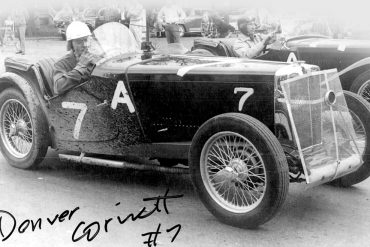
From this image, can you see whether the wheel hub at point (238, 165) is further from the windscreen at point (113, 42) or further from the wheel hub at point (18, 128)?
the wheel hub at point (18, 128)

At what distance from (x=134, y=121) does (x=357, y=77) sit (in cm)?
348

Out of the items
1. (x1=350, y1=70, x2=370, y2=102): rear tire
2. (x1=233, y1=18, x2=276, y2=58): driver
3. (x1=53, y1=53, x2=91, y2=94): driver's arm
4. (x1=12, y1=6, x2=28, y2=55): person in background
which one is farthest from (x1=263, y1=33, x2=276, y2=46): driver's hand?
(x1=12, y1=6, x2=28, y2=55): person in background

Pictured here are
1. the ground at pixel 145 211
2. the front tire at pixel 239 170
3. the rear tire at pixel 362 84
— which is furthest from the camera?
the rear tire at pixel 362 84

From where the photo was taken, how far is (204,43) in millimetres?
7219

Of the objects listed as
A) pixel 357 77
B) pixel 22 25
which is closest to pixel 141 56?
pixel 357 77

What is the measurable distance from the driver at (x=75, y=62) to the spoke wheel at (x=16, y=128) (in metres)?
0.55

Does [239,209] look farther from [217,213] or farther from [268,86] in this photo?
[268,86]

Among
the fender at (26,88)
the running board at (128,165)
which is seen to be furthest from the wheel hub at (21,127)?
the running board at (128,165)

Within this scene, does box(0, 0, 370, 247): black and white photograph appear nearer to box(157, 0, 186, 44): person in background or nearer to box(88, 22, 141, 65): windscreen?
box(88, 22, 141, 65): windscreen

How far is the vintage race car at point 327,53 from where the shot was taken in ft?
23.1

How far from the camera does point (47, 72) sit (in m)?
5.47

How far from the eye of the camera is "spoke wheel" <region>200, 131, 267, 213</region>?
4039mm

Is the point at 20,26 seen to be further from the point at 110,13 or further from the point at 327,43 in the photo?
the point at 327,43

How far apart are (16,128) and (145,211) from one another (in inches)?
75.6
